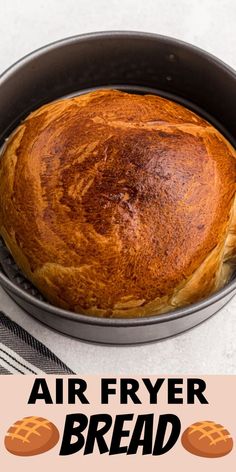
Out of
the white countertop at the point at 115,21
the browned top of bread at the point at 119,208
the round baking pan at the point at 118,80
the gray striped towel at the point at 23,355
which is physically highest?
the white countertop at the point at 115,21

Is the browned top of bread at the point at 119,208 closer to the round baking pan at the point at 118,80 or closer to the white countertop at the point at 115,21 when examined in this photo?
the round baking pan at the point at 118,80

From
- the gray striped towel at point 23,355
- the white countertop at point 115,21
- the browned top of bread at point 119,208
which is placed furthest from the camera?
the white countertop at point 115,21

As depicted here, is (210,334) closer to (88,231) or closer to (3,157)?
(88,231)

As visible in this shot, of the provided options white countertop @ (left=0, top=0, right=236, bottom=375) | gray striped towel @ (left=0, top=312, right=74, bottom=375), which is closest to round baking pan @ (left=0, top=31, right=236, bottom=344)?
gray striped towel @ (left=0, top=312, right=74, bottom=375)

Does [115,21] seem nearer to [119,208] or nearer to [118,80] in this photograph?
[118,80]

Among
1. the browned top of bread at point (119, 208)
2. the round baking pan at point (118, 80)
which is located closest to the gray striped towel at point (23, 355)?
the round baking pan at point (118, 80)

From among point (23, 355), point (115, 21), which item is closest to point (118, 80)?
point (115, 21)
